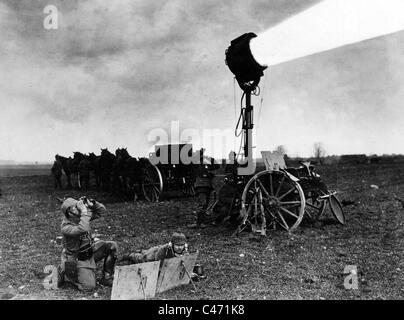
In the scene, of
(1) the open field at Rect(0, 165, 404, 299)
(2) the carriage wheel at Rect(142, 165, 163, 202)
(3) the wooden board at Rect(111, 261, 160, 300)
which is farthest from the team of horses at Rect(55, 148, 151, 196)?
(3) the wooden board at Rect(111, 261, 160, 300)

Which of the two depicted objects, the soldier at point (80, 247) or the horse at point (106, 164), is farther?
the horse at point (106, 164)

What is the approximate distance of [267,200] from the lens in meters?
7.63

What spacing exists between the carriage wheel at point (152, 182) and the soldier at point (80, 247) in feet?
27.1

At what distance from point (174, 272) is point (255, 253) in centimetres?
205

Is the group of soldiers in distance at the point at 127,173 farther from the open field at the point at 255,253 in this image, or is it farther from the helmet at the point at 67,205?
the helmet at the point at 67,205

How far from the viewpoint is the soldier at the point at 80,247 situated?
4.68 meters

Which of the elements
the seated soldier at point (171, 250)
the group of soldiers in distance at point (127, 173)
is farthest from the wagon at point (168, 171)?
the seated soldier at point (171, 250)

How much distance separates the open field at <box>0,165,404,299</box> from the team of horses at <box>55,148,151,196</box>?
11.0 ft

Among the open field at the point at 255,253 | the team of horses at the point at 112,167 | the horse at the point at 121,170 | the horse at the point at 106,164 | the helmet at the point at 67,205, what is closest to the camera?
the open field at the point at 255,253

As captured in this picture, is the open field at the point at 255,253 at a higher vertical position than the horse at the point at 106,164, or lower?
lower

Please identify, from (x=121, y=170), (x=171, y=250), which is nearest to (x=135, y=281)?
(x=171, y=250)

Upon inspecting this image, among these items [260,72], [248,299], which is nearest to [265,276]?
[248,299]

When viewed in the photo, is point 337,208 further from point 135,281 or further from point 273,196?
point 135,281
